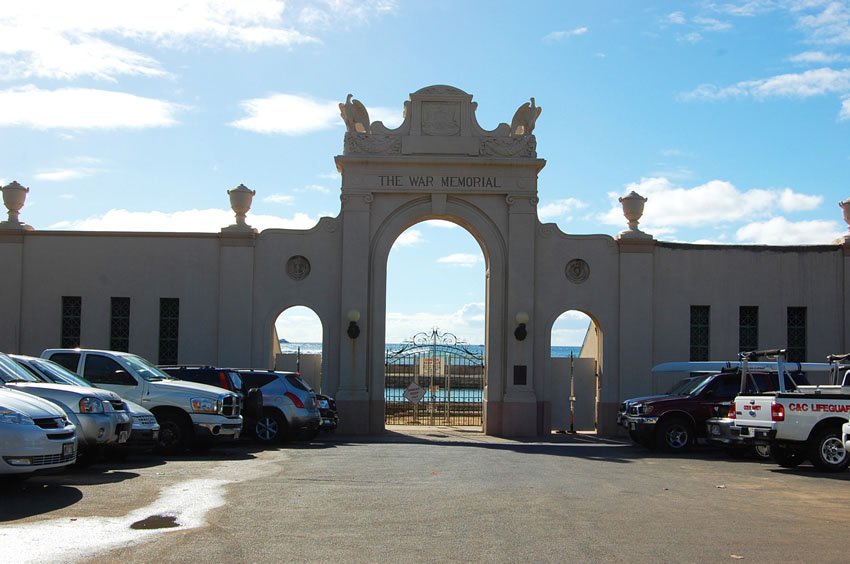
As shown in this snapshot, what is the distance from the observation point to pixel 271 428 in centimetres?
2222

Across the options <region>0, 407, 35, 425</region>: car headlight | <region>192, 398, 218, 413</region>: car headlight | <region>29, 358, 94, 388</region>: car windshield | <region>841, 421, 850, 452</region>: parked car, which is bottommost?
<region>841, 421, 850, 452</region>: parked car

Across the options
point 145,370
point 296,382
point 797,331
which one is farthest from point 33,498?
point 797,331

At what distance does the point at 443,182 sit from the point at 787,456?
11.8m

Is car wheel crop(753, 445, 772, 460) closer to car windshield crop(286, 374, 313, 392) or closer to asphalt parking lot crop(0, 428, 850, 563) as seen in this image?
asphalt parking lot crop(0, 428, 850, 563)

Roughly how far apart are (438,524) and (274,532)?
1.68 m

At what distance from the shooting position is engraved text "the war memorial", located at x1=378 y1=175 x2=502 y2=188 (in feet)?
88.2

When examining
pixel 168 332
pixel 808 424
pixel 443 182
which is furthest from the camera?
pixel 168 332

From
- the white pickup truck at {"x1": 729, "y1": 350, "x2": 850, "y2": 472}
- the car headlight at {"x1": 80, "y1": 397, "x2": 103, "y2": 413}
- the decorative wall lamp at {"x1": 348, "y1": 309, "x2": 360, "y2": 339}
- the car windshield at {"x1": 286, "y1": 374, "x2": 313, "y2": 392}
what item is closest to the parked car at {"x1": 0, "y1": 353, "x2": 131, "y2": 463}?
the car headlight at {"x1": 80, "y1": 397, "x2": 103, "y2": 413}

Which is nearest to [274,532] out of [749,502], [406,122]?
[749,502]

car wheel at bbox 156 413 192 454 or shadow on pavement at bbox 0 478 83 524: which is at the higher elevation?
car wheel at bbox 156 413 192 454

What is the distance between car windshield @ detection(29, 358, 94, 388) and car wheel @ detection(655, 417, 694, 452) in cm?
1181

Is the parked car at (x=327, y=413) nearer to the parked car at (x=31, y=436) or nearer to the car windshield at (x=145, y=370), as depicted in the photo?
the car windshield at (x=145, y=370)

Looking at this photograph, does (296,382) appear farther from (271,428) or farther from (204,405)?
(204,405)

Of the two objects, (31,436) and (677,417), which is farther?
(677,417)
